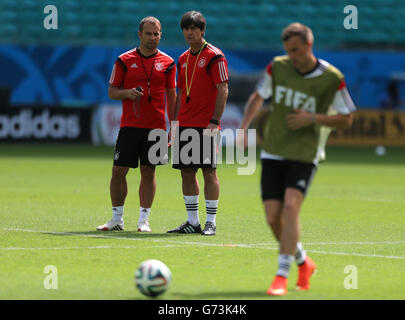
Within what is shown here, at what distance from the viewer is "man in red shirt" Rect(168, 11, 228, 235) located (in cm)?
1113

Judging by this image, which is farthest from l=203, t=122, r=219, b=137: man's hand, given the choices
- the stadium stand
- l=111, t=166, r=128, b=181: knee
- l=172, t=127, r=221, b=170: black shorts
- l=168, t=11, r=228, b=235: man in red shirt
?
the stadium stand

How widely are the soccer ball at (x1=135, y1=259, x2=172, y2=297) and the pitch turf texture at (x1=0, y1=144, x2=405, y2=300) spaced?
12 cm

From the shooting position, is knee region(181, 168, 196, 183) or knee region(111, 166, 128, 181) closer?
knee region(181, 168, 196, 183)

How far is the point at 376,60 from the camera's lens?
33.4 meters

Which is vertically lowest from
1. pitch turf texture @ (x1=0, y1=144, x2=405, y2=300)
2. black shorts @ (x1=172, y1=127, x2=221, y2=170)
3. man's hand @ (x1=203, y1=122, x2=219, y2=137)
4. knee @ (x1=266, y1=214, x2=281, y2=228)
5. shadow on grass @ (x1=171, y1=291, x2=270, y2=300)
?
shadow on grass @ (x1=171, y1=291, x2=270, y2=300)

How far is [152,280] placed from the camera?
7.19 metres

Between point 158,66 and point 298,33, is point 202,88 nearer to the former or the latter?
point 158,66

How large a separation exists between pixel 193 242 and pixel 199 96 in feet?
6.02

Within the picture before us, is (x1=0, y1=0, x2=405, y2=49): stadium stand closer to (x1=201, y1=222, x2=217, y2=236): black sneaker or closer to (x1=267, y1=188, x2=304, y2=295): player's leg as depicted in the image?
(x1=201, y1=222, x2=217, y2=236): black sneaker

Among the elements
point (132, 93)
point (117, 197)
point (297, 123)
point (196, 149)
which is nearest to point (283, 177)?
point (297, 123)

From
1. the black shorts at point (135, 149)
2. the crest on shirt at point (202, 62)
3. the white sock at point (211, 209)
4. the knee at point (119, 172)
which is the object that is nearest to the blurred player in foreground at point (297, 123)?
the crest on shirt at point (202, 62)

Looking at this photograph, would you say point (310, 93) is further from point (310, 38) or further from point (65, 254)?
point (65, 254)

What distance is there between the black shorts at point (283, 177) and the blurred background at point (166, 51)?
21.9 meters

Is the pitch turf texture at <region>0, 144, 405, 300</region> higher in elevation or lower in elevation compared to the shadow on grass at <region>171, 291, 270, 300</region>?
higher
